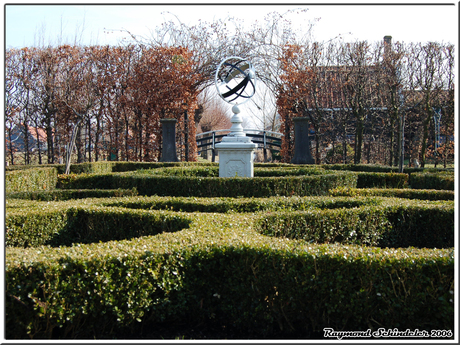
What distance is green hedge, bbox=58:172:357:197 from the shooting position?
24.0 feet

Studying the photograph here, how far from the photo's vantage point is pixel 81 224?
5.36 metres

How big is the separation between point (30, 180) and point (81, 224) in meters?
5.40

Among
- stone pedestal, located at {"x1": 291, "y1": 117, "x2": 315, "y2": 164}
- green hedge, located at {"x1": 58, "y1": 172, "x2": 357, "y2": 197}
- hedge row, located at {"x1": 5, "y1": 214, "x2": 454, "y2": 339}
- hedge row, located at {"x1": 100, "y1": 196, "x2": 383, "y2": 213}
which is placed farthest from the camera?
stone pedestal, located at {"x1": 291, "y1": 117, "x2": 315, "y2": 164}

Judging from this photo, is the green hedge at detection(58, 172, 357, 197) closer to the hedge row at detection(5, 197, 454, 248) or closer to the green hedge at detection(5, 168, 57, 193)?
the hedge row at detection(5, 197, 454, 248)

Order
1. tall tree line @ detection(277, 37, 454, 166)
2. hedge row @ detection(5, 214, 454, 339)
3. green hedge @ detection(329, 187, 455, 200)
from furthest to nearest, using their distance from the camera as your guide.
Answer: tall tree line @ detection(277, 37, 454, 166)
green hedge @ detection(329, 187, 455, 200)
hedge row @ detection(5, 214, 454, 339)

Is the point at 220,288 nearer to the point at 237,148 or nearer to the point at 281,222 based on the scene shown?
the point at 281,222

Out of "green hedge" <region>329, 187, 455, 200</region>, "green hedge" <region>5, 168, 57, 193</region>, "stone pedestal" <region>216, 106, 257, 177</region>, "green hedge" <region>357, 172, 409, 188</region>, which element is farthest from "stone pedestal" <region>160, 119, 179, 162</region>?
"green hedge" <region>329, 187, 455, 200</region>

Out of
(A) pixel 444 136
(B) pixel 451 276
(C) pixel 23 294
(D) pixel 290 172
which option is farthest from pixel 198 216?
(A) pixel 444 136

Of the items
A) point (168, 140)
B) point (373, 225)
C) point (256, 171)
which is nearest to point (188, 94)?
point (168, 140)

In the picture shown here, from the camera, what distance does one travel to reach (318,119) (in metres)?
17.4

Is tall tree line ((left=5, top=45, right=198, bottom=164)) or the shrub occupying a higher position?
tall tree line ((left=5, top=45, right=198, bottom=164))

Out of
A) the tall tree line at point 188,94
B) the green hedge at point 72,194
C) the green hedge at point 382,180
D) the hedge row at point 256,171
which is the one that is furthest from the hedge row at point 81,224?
the tall tree line at point 188,94

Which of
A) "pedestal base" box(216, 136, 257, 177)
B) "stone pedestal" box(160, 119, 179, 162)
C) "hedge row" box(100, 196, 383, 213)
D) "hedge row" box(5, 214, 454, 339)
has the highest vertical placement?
"stone pedestal" box(160, 119, 179, 162)

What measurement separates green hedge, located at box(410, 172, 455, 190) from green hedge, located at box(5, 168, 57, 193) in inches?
369
